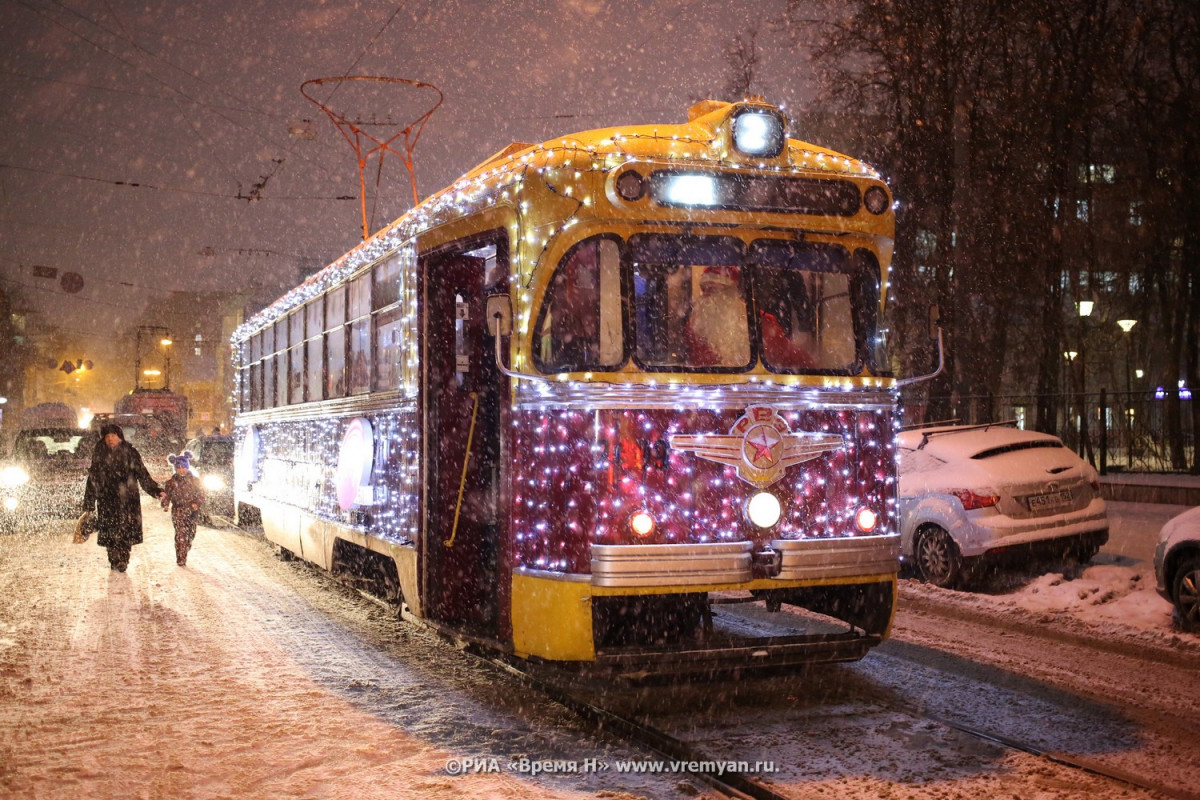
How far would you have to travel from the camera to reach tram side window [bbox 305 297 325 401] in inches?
426

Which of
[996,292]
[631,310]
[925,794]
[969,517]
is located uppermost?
[996,292]

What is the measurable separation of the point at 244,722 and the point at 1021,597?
6.86 metres

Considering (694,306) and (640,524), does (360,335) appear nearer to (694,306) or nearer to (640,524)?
(694,306)

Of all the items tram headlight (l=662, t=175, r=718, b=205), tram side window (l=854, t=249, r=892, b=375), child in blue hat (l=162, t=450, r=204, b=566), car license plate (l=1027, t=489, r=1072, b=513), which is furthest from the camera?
child in blue hat (l=162, t=450, r=204, b=566)

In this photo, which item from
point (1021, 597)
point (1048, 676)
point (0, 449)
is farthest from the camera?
point (0, 449)

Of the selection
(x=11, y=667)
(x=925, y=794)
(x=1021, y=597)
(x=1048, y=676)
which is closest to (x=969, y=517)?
(x=1021, y=597)

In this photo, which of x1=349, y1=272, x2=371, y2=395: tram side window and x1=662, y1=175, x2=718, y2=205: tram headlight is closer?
x1=662, y1=175, x2=718, y2=205: tram headlight

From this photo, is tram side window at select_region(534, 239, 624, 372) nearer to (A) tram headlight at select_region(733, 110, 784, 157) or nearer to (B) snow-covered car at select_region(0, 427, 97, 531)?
(A) tram headlight at select_region(733, 110, 784, 157)

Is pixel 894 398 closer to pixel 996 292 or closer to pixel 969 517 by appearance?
pixel 969 517

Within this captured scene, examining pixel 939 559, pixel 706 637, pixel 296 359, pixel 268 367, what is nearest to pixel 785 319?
pixel 706 637

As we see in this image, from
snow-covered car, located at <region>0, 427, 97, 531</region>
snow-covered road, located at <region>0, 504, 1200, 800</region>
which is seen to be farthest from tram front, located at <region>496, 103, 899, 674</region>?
snow-covered car, located at <region>0, 427, 97, 531</region>

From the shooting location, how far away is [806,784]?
16.2 ft

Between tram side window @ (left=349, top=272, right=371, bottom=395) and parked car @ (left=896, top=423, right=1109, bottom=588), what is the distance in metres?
5.45

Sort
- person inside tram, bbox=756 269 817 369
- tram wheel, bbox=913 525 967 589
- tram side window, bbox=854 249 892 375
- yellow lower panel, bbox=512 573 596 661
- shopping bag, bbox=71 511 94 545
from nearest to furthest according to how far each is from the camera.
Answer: yellow lower panel, bbox=512 573 596 661 < person inside tram, bbox=756 269 817 369 < tram side window, bbox=854 249 892 375 < tram wheel, bbox=913 525 967 589 < shopping bag, bbox=71 511 94 545
